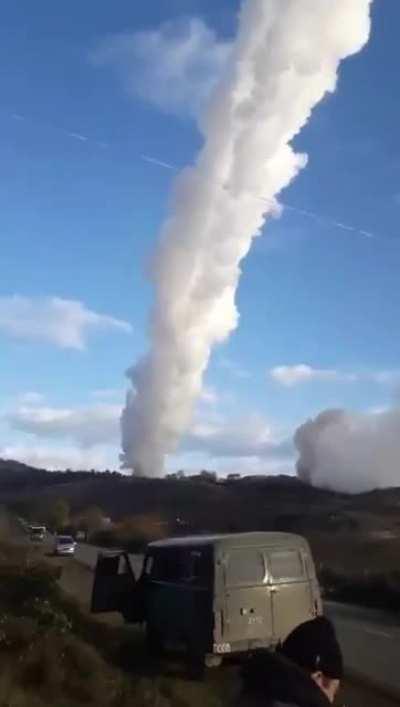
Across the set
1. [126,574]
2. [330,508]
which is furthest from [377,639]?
[330,508]

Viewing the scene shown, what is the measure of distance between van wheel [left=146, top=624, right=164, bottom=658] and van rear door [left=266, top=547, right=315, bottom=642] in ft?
8.65

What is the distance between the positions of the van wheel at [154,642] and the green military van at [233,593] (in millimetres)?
27

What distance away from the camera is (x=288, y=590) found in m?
15.4

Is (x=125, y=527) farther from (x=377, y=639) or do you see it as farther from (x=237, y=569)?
(x=237, y=569)

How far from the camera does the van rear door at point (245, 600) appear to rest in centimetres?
1476

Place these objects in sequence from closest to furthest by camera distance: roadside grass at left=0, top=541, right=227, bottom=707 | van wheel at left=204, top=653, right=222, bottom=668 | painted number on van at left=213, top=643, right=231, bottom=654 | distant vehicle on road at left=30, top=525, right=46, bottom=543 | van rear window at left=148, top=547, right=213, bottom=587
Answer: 1. roadside grass at left=0, top=541, right=227, bottom=707
2. painted number on van at left=213, top=643, right=231, bottom=654
3. van wheel at left=204, top=653, right=222, bottom=668
4. van rear window at left=148, top=547, right=213, bottom=587
5. distant vehicle on road at left=30, top=525, right=46, bottom=543

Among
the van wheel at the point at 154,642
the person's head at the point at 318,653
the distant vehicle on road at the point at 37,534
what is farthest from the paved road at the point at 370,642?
the distant vehicle on road at the point at 37,534

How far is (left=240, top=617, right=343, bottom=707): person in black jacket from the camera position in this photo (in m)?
3.78

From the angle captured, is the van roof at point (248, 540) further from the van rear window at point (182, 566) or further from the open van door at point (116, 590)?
the open van door at point (116, 590)

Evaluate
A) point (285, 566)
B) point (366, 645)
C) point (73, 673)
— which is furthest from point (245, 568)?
point (366, 645)

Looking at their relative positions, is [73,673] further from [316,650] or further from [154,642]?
[316,650]

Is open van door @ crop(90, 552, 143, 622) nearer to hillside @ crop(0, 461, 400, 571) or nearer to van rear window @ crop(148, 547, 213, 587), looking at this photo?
van rear window @ crop(148, 547, 213, 587)

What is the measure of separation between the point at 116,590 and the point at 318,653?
1507cm

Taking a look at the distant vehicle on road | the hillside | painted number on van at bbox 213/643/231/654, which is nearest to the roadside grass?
painted number on van at bbox 213/643/231/654
